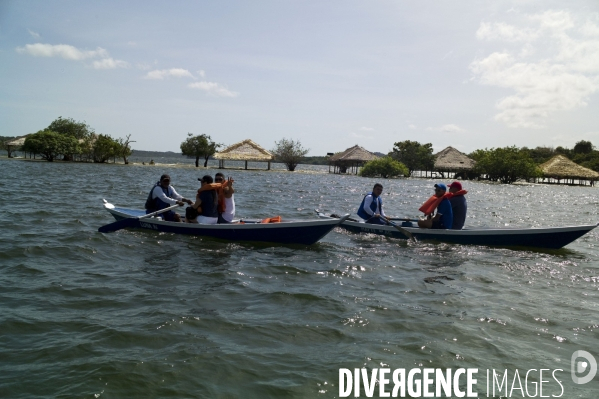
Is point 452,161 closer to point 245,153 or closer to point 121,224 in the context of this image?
point 245,153

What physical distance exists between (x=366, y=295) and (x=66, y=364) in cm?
393

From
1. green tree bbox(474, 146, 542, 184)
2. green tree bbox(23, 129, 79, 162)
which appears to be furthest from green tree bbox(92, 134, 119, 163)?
green tree bbox(474, 146, 542, 184)

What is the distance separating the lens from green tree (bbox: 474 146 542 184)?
51.7m

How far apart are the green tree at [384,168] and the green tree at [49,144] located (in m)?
32.6

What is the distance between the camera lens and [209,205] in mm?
10078

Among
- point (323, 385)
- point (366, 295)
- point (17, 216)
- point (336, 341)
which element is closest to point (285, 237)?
point (366, 295)

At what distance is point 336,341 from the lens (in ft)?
16.5

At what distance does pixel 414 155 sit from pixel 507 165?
12207 millimetres

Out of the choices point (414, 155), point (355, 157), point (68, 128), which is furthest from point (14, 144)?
point (414, 155)

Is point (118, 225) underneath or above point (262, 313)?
above

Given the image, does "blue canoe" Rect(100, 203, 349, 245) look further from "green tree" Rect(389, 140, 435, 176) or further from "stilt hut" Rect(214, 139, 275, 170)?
"green tree" Rect(389, 140, 435, 176)

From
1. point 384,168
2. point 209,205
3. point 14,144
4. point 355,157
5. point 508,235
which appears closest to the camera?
point 209,205

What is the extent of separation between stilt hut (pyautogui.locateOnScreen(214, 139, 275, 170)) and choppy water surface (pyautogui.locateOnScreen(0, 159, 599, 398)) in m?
44.1

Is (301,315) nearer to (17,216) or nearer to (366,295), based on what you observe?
(366,295)
